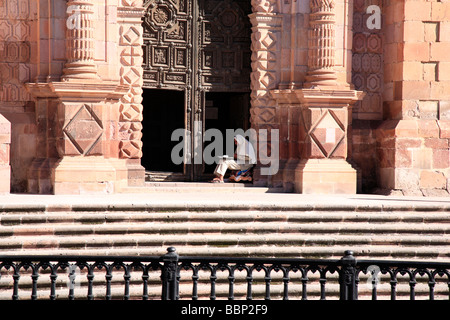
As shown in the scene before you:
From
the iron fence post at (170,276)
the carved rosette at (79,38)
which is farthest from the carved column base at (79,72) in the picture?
the iron fence post at (170,276)

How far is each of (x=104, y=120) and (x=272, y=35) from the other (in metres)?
3.27

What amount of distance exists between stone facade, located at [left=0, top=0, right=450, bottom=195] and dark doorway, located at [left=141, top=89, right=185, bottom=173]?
1.52m

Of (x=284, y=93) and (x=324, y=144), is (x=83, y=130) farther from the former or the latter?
(x=324, y=144)

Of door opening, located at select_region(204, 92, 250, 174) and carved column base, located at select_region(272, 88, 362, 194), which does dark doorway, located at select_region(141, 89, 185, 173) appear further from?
carved column base, located at select_region(272, 88, 362, 194)

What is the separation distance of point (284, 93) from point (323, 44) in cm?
103

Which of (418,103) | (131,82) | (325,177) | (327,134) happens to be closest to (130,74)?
(131,82)

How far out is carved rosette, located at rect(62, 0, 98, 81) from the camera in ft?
35.8

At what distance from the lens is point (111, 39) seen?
11.4 meters

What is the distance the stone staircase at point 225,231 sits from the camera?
A: 26.4ft
